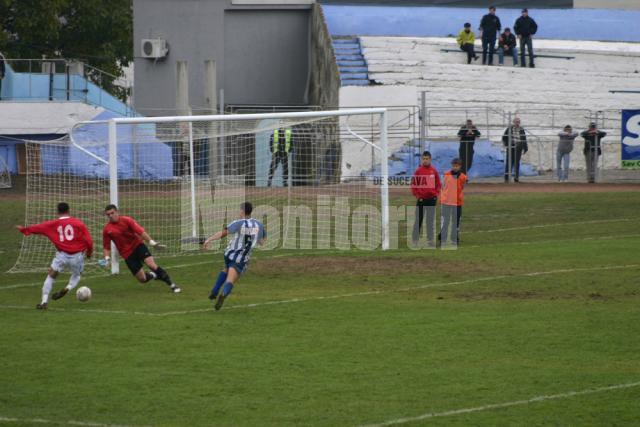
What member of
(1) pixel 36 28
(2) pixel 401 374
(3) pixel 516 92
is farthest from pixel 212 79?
(2) pixel 401 374

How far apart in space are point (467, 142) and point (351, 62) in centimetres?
873

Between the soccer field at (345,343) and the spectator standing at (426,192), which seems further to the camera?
the spectator standing at (426,192)

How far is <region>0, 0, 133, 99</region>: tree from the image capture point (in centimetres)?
5325

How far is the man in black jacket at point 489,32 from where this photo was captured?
44875 millimetres

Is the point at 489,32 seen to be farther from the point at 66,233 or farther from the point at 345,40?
the point at 66,233

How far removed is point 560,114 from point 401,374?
32.7m

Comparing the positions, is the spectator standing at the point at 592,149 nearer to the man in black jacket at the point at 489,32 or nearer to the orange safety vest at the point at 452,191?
the man in black jacket at the point at 489,32

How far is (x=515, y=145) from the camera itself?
3897 centimetres

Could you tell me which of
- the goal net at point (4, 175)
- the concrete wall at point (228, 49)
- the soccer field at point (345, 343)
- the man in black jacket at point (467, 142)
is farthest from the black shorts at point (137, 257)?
the concrete wall at point (228, 49)

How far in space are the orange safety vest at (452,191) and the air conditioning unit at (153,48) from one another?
27591mm

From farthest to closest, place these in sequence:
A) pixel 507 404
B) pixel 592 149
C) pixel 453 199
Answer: pixel 592 149 < pixel 453 199 < pixel 507 404

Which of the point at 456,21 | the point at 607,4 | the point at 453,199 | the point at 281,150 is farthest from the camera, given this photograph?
the point at 607,4

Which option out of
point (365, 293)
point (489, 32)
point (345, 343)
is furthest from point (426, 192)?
point (489, 32)

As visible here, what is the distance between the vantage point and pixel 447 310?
54.0ft
